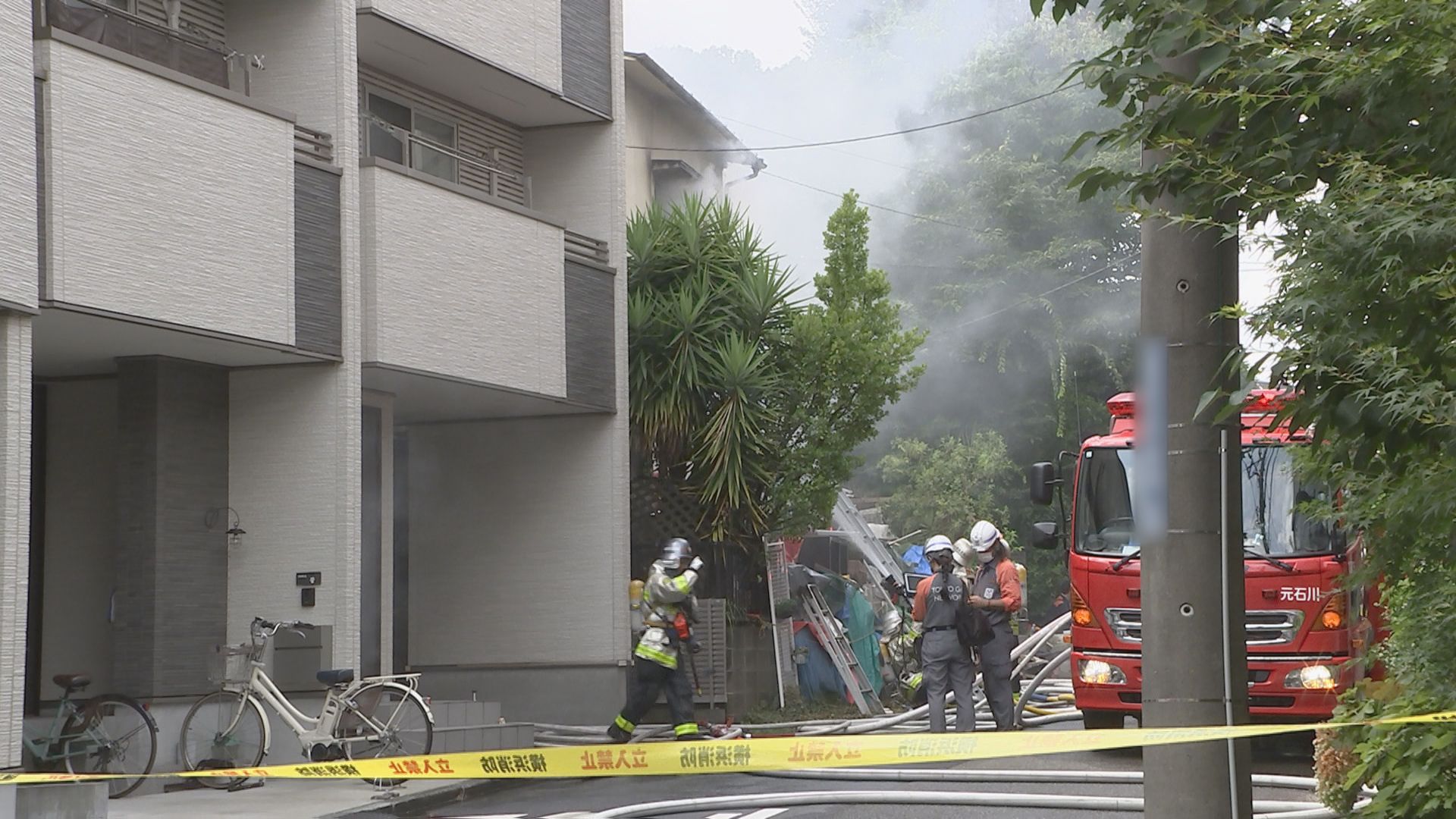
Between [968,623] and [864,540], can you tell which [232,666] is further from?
[864,540]

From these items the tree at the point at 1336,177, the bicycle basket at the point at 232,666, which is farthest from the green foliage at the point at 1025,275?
the tree at the point at 1336,177

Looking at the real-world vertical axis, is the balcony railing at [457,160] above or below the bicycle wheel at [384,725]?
above

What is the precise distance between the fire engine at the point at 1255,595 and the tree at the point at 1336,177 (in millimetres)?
7589

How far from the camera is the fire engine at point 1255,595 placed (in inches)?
522

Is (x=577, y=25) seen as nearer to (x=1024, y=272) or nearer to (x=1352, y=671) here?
(x=1352, y=671)

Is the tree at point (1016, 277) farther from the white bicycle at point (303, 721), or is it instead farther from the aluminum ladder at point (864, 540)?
the white bicycle at point (303, 721)

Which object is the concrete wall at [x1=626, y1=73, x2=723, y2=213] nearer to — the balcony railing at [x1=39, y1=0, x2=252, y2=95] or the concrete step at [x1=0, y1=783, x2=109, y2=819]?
the balcony railing at [x1=39, y1=0, x2=252, y2=95]

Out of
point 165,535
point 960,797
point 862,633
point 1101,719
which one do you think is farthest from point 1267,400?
point 862,633

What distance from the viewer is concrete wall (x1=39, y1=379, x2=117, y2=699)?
46.5 ft

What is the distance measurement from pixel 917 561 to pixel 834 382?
12.3 metres

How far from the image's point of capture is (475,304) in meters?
16.3

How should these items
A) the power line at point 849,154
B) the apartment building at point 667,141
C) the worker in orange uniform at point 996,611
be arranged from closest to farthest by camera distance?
the worker in orange uniform at point 996,611
the apartment building at point 667,141
the power line at point 849,154

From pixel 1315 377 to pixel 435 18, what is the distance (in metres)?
12.1

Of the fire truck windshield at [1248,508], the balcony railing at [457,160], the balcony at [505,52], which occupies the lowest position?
the fire truck windshield at [1248,508]
